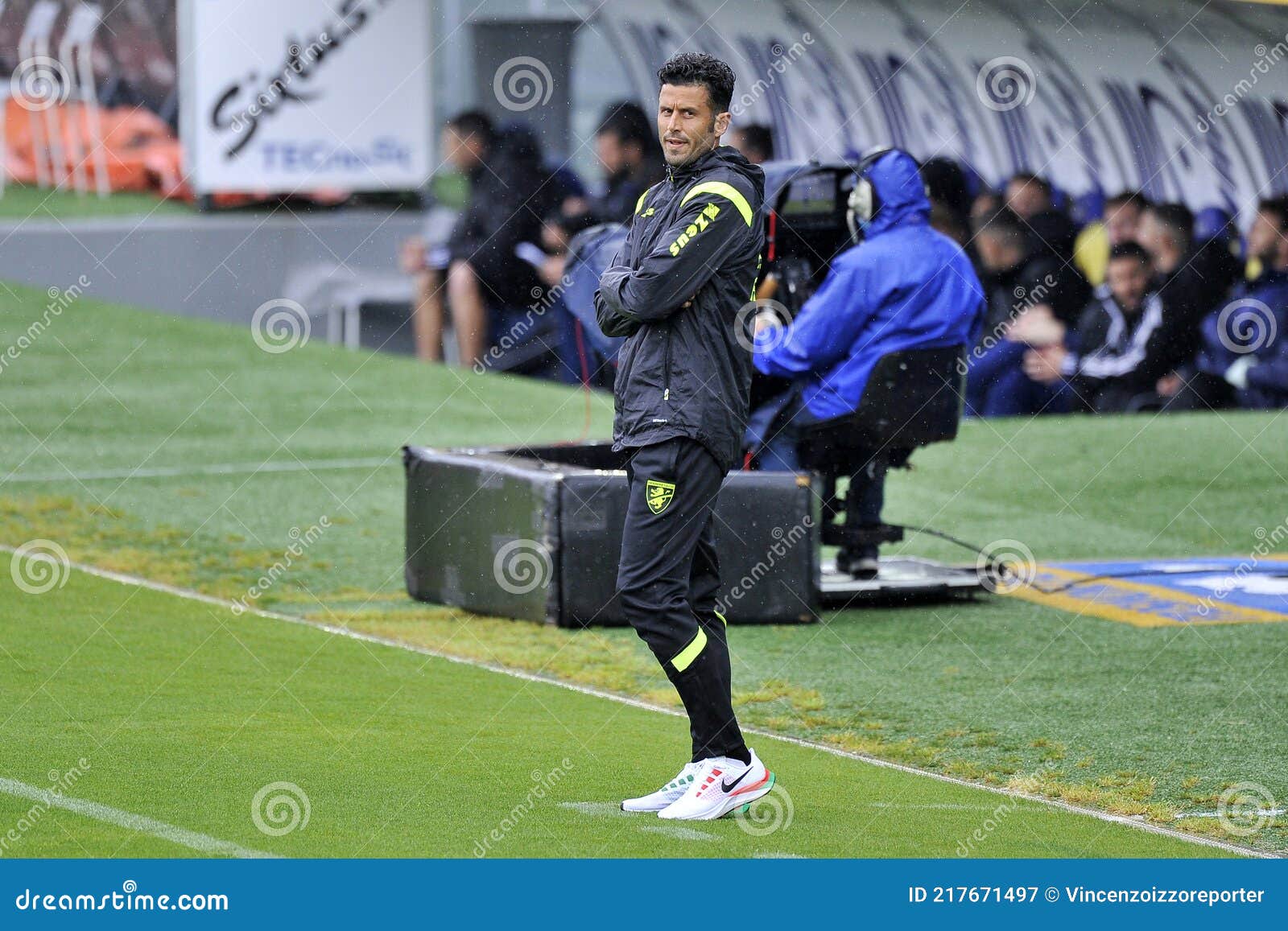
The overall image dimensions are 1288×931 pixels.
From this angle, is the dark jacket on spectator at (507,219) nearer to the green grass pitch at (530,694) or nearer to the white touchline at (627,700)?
the green grass pitch at (530,694)

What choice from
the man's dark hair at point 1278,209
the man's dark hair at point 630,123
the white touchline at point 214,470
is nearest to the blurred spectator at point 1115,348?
the man's dark hair at point 1278,209

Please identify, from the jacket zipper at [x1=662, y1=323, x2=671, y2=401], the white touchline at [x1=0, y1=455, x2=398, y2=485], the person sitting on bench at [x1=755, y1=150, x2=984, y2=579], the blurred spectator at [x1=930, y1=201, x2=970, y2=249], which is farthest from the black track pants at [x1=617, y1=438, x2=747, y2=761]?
the blurred spectator at [x1=930, y1=201, x2=970, y2=249]

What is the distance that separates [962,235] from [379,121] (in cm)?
648

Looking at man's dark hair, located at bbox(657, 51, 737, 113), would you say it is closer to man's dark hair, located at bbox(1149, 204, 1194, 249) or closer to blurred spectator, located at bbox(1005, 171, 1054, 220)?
blurred spectator, located at bbox(1005, 171, 1054, 220)

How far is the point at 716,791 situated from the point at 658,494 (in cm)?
83

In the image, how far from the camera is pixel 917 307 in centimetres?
880

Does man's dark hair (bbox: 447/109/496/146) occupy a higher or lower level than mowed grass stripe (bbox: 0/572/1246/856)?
higher

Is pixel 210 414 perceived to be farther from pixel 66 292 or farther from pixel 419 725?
pixel 419 725

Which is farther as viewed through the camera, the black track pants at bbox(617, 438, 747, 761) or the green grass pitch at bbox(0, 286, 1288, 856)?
the green grass pitch at bbox(0, 286, 1288, 856)

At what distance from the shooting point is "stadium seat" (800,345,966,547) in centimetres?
878

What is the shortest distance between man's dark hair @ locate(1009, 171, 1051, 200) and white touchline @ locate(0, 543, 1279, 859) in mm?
11349

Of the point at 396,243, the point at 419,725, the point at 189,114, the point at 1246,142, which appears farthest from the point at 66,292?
the point at 419,725

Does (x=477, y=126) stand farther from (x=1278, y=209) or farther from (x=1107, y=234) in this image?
(x=1278, y=209)

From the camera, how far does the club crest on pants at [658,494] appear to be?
16.5 ft
